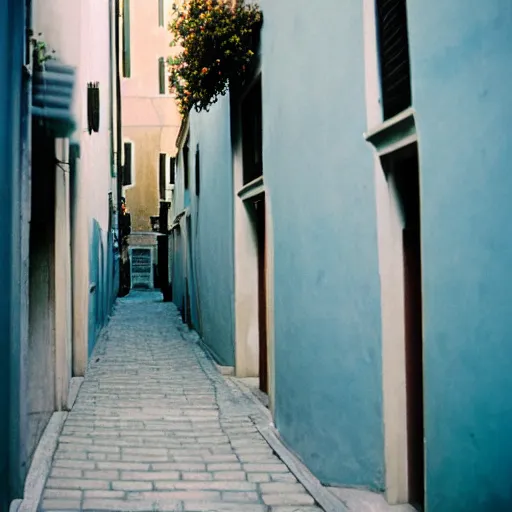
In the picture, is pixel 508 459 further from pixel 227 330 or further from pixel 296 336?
pixel 227 330

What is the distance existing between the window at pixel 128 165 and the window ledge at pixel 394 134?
24.9 m

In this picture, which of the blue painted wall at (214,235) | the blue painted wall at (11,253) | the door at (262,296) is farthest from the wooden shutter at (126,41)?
the blue painted wall at (11,253)

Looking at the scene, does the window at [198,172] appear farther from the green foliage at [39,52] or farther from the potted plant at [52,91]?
the green foliage at [39,52]

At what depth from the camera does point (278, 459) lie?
568cm

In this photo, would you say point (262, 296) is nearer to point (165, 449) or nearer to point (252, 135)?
point (252, 135)

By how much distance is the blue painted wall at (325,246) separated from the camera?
4.45 meters

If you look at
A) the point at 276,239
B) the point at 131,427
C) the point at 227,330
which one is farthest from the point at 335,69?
the point at 227,330

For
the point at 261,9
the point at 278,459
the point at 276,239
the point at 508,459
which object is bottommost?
the point at 278,459

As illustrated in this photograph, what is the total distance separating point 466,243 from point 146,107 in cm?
2648

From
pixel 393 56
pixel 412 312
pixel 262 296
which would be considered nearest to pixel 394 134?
pixel 393 56

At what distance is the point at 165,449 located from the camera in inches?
231

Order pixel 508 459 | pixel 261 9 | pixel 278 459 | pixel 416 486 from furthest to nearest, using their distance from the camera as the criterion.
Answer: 1. pixel 261 9
2. pixel 278 459
3. pixel 416 486
4. pixel 508 459

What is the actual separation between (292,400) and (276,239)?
64.1 inches

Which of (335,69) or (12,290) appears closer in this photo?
(12,290)
